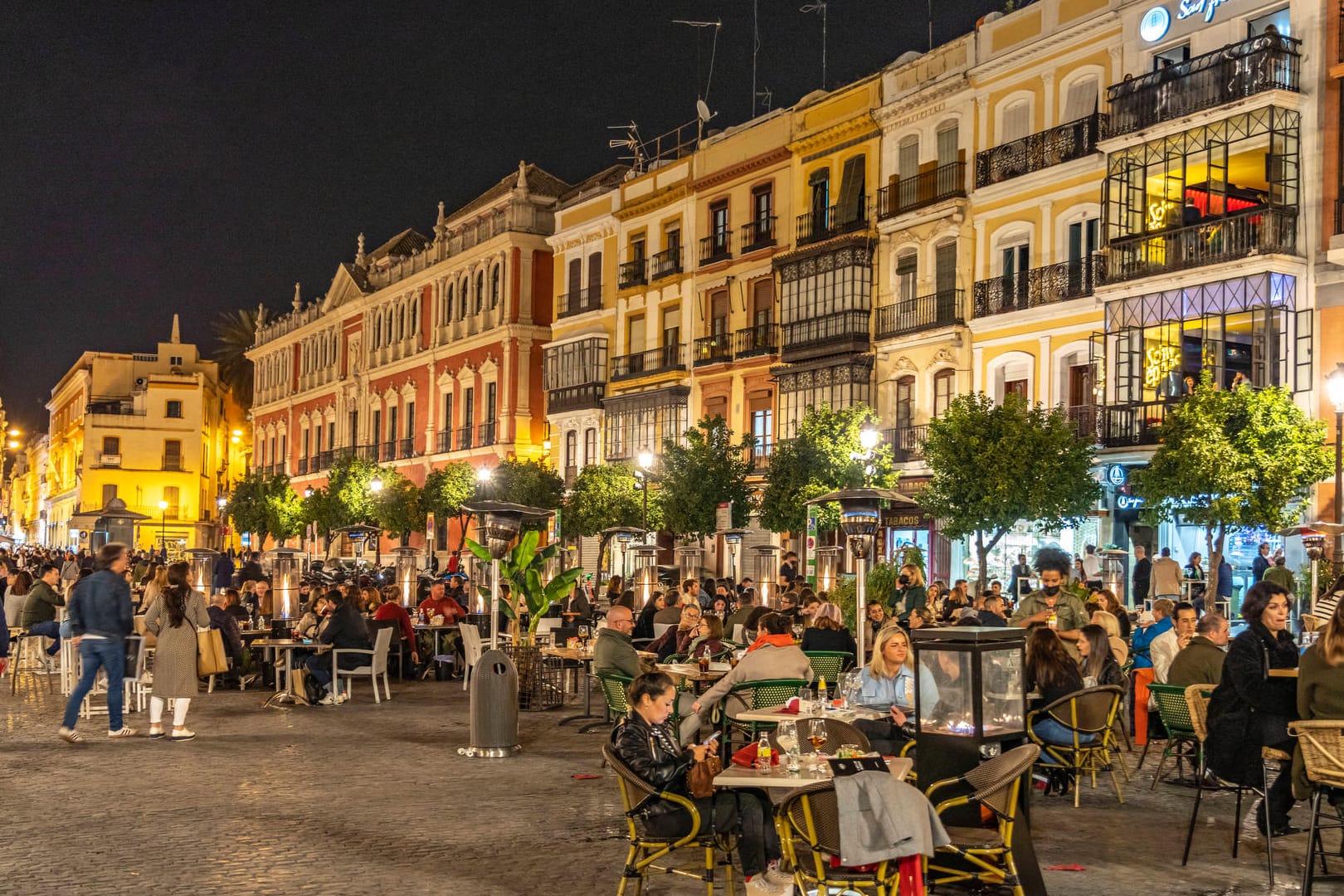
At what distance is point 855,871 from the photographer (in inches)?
251

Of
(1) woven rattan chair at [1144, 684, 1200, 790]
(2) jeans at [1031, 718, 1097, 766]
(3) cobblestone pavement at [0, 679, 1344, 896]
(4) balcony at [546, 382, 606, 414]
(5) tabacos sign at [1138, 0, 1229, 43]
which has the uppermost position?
(5) tabacos sign at [1138, 0, 1229, 43]

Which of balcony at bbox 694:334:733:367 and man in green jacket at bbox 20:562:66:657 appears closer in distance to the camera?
man in green jacket at bbox 20:562:66:657

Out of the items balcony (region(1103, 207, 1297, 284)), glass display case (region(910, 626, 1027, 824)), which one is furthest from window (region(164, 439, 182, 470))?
glass display case (region(910, 626, 1027, 824))

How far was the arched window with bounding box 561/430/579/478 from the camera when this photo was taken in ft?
157

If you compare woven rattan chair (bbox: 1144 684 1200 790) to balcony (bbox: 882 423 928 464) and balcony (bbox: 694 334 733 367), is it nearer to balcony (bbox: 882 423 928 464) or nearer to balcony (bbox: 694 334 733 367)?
balcony (bbox: 882 423 928 464)

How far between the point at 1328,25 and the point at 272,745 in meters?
21.6

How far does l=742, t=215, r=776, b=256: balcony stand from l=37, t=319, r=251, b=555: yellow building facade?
50388 millimetres

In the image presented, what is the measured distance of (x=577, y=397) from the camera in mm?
47406

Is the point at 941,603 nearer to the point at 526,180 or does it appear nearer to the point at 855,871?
the point at 855,871

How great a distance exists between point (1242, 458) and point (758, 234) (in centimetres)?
2001

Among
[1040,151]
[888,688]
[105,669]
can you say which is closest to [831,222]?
[1040,151]

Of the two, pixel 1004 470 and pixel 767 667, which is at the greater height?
pixel 1004 470

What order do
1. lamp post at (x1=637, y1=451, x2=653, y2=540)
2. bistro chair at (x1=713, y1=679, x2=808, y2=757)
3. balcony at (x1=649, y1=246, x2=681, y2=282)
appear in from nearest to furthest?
bistro chair at (x1=713, y1=679, x2=808, y2=757), lamp post at (x1=637, y1=451, x2=653, y2=540), balcony at (x1=649, y1=246, x2=681, y2=282)

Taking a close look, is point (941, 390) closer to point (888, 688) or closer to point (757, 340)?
point (757, 340)
